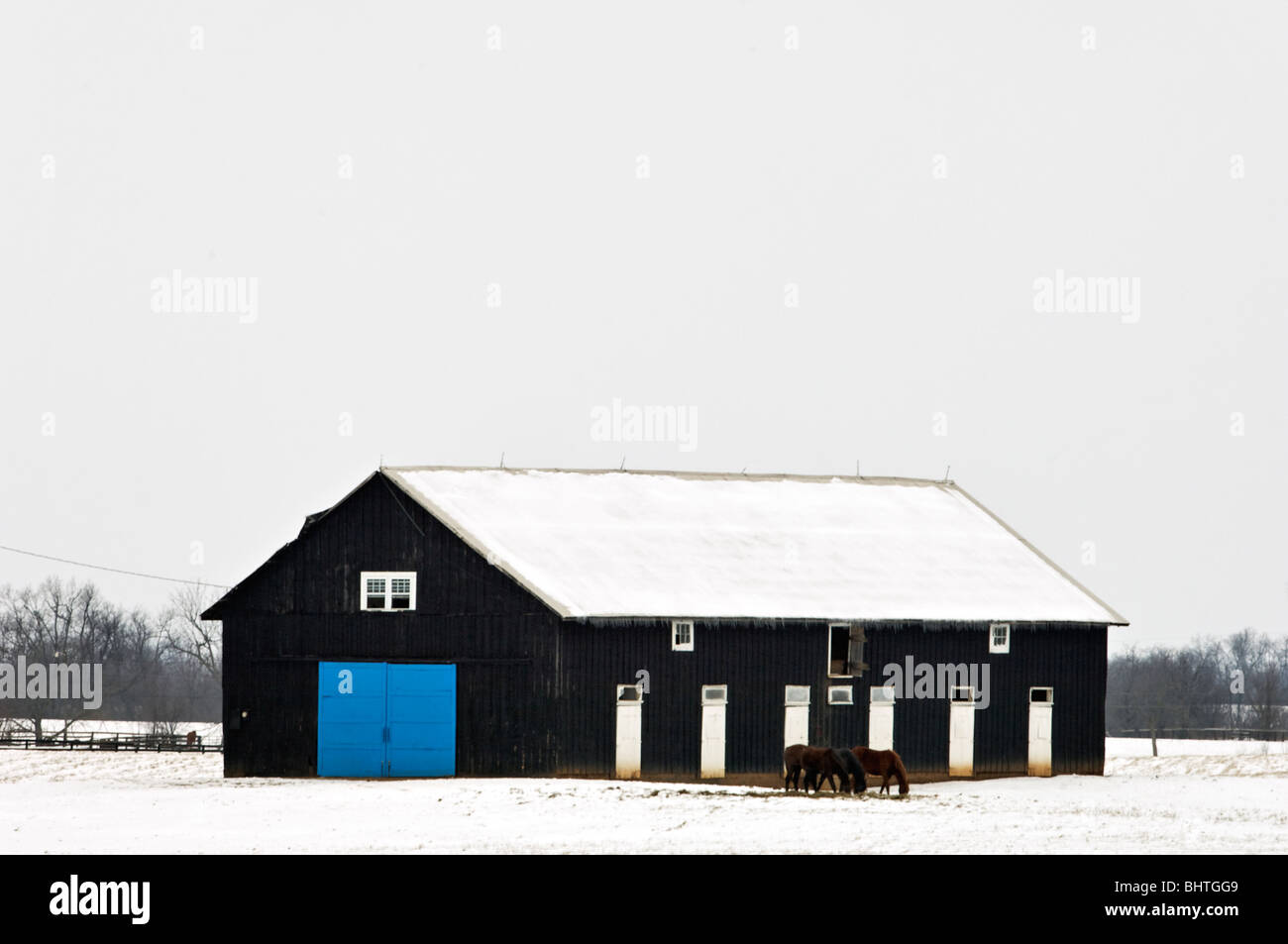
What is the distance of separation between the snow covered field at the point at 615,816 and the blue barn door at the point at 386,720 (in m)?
0.95

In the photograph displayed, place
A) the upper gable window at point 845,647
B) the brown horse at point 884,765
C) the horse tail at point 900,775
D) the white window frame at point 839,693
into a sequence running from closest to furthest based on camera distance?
the horse tail at point 900,775 < the brown horse at point 884,765 < the white window frame at point 839,693 < the upper gable window at point 845,647

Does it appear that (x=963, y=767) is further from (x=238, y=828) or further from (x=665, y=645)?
(x=238, y=828)

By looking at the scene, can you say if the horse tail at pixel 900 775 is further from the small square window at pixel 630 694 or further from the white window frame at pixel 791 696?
the small square window at pixel 630 694

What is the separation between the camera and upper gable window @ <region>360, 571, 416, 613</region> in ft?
140

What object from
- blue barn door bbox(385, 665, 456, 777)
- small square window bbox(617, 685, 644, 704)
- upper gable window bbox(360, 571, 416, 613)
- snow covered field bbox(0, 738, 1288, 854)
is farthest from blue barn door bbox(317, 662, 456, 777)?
small square window bbox(617, 685, 644, 704)

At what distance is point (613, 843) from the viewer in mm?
28500

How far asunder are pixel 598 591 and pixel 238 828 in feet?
42.1

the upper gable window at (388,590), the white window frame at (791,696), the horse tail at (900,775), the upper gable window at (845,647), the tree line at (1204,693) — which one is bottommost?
the tree line at (1204,693)

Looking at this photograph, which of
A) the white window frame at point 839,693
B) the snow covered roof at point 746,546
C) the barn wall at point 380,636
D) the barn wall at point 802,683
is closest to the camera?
the barn wall at point 380,636

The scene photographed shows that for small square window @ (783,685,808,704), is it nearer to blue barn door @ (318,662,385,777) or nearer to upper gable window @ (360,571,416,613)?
upper gable window @ (360,571,416,613)

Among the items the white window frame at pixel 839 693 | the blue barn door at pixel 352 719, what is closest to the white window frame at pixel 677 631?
the white window frame at pixel 839 693

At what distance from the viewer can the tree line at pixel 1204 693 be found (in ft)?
304

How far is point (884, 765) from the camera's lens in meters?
40.4

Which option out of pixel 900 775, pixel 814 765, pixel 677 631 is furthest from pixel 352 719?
pixel 900 775
